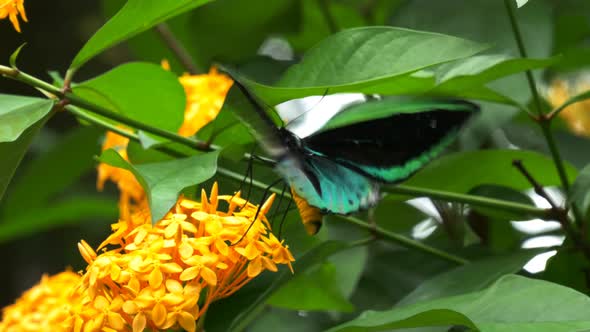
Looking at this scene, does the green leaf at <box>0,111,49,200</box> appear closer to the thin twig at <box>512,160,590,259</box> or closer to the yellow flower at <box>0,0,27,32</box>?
the yellow flower at <box>0,0,27,32</box>

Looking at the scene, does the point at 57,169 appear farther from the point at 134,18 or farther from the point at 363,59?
the point at 363,59

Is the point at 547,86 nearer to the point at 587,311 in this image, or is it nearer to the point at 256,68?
the point at 256,68

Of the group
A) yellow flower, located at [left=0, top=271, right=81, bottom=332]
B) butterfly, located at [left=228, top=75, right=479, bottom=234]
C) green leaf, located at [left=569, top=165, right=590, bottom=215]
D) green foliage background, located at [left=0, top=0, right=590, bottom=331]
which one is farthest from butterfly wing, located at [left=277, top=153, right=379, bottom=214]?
yellow flower, located at [left=0, top=271, right=81, bottom=332]

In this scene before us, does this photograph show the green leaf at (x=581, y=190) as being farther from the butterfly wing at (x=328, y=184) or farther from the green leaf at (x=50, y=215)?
the green leaf at (x=50, y=215)

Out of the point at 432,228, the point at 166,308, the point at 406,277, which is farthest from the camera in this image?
the point at 432,228

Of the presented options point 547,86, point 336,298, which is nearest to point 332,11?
point 547,86

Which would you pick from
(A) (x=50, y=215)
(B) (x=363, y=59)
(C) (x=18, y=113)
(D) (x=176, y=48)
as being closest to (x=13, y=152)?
(C) (x=18, y=113)
